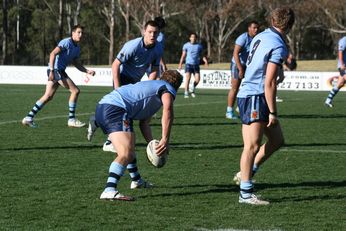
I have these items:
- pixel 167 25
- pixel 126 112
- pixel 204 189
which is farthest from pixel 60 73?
pixel 167 25

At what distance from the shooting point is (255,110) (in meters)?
7.75

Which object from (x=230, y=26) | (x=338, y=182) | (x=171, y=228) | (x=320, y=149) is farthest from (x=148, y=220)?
(x=230, y=26)

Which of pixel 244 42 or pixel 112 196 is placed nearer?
pixel 112 196

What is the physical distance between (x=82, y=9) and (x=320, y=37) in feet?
81.0

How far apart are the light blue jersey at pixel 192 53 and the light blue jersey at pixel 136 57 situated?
49.2 feet

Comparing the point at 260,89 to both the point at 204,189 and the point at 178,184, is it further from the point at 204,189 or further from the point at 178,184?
the point at 178,184

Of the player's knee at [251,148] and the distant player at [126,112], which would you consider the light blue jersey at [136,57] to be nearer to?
the distant player at [126,112]

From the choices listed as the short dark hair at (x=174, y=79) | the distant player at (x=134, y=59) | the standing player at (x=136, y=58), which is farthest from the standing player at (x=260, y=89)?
the distant player at (x=134, y=59)

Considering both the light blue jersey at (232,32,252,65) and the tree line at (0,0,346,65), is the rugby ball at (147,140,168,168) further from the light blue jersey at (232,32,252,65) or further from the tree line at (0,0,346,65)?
the tree line at (0,0,346,65)

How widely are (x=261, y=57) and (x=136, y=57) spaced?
14.0 feet

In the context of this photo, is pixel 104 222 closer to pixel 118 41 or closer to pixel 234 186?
pixel 234 186

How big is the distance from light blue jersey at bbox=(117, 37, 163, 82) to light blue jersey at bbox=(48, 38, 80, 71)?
3.92 meters

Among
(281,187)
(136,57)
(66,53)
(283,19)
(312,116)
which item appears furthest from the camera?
(312,116)

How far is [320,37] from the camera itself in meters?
84.8
